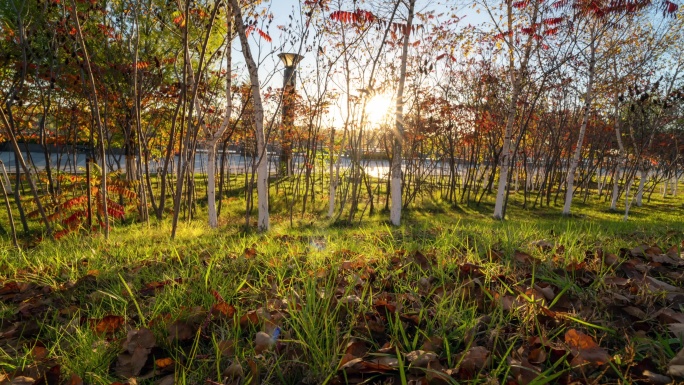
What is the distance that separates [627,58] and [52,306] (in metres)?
14.2

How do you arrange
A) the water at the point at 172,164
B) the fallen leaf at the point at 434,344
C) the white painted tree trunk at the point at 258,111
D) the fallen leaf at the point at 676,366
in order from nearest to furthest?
the fallen leaf at the point at 676,366, the fallen leaf at the point at 434,344, the white painted tree trunk at the point at 258,111, the water at the point at 172,164

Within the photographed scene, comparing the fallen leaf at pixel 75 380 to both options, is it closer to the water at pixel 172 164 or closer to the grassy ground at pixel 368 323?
the grassy ground at pixel 368 323

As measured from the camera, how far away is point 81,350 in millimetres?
1387

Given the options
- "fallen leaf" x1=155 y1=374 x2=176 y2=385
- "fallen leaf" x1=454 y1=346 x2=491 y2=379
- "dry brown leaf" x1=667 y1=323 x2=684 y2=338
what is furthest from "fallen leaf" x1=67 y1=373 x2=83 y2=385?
"dry brown leaf" x1=667 y1=323 x2=684 y2=338

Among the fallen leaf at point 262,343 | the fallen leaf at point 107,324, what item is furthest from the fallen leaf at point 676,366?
the fallen leaf at point 107,324

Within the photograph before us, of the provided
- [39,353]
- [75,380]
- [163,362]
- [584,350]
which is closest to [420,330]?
[584,350]

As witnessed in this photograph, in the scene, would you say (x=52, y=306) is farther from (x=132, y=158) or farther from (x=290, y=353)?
(x=132, y=158)

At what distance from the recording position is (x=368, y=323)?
1.44m

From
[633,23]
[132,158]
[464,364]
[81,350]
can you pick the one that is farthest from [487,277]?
[633,23]

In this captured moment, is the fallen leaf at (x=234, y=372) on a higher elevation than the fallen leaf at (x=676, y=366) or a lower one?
lower

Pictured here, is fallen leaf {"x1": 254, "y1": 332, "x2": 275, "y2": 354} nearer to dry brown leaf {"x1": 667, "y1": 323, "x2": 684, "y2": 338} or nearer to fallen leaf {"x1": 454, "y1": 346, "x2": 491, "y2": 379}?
fallen leaf {"x1": 454, "y1": 346, "x2": 491, "y2": 379}

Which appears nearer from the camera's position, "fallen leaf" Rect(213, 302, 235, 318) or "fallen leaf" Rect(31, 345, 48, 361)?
"fallen leaf" Rect(31, 345, 48, 361)

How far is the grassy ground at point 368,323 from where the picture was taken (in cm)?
118

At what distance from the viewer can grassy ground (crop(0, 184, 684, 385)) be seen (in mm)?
1184
